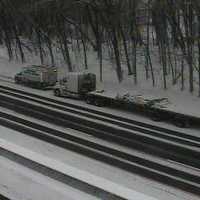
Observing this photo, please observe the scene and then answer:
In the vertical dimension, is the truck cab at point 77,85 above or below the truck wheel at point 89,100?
above

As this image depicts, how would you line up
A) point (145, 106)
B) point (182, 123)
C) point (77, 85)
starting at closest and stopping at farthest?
point (182, 123) → point (145, 106) → point (77, 85)

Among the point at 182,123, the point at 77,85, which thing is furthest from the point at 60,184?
the point at 77,85

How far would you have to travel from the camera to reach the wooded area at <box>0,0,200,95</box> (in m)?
32.0

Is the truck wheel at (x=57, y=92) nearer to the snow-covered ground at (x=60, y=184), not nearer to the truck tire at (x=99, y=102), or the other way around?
the truck tire at (x=99, y=102)

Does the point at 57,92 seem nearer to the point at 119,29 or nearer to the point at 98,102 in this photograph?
the point at 98,102

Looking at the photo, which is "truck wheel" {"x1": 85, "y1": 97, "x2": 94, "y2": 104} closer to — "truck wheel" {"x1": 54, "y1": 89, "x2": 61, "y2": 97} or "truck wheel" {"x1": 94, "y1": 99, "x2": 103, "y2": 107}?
"truck wheel" {"x1": 94, "y1": 99, "x2": 103, "y2": 107}

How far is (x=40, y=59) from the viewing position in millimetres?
43469

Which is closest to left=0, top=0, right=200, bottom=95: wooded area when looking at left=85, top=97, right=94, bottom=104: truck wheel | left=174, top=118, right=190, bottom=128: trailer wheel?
left=85, top=97, right=94, bottom=104: truck wheel

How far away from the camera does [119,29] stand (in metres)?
35.8

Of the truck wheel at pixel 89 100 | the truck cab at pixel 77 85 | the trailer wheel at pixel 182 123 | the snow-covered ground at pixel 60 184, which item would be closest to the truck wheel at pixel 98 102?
the truck wheel at pixel 89 100

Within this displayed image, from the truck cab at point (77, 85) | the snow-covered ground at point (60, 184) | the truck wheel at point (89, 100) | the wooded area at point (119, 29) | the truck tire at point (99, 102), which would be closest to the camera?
the snow-covered ground at point (60, 184)

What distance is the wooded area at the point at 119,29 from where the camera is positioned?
3200cm

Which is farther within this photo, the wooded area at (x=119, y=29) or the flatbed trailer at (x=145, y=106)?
the wooded area at (x=119, y=29)

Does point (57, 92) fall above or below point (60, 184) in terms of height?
below
